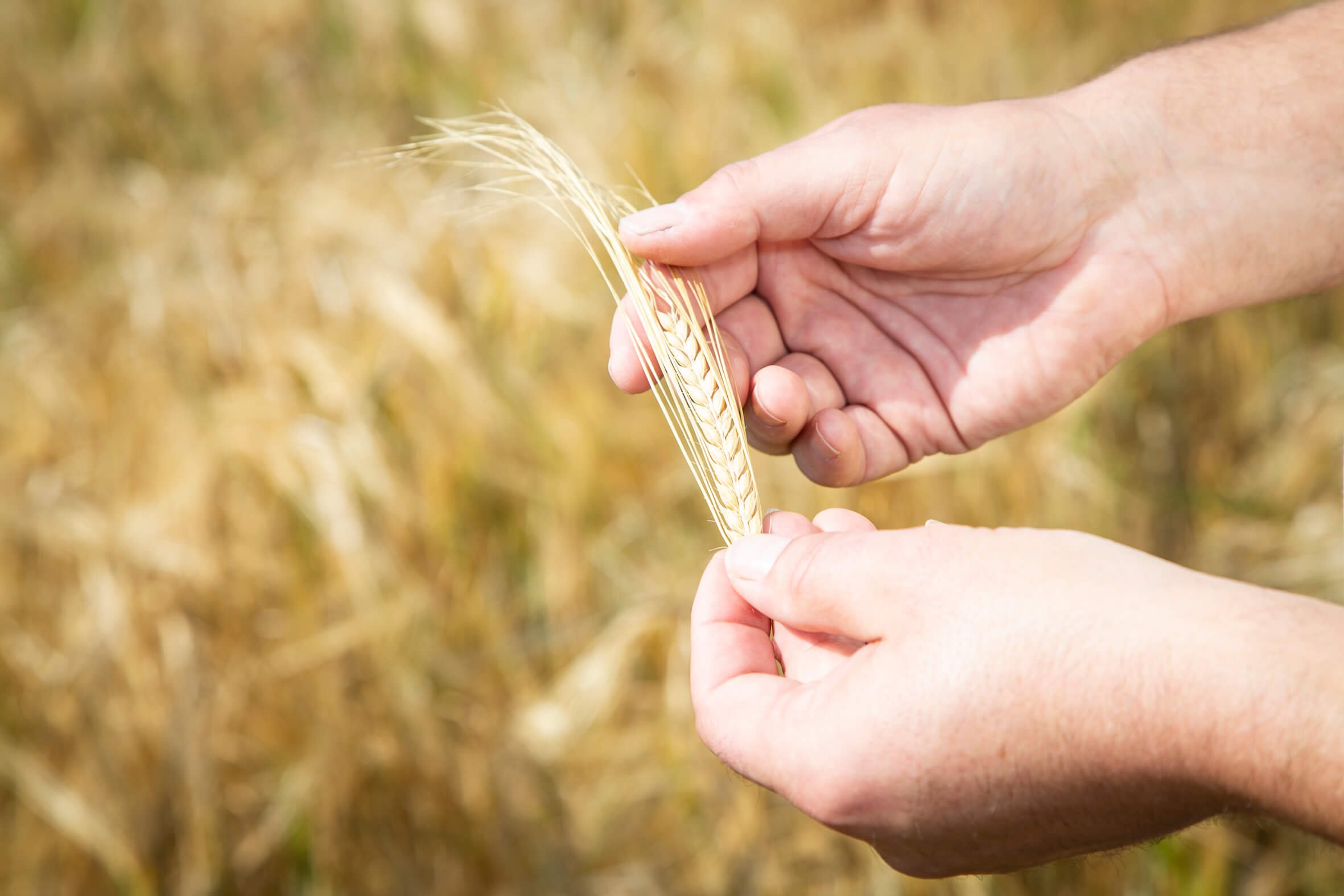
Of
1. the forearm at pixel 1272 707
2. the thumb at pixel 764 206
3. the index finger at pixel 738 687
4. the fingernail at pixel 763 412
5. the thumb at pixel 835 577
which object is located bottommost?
the forearm at pixel 1272 707

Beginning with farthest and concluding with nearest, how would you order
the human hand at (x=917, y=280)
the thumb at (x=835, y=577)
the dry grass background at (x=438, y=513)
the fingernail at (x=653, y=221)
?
the dry grass background at (x=438, y=513), the human hand at (x=917, y=280), the fingernail at (x=653, y=221), the thumb at (x=835, y=577)

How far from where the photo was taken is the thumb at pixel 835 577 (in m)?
0.88

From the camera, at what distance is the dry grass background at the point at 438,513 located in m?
1.53

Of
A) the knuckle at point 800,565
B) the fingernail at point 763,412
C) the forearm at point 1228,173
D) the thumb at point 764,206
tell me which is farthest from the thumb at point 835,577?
the forearm at point 1228,173

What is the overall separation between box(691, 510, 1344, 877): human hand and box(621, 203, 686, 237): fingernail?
1.26ft

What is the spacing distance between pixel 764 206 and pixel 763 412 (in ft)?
0.84

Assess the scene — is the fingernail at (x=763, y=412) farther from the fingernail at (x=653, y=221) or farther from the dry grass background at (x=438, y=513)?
the dry grass background at (x=438, y=513)

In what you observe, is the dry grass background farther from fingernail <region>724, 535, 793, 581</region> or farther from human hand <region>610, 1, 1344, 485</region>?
fingernail <region>724, 535, 793, 581</region>

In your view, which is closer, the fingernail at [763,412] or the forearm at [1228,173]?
the fingernail at [763,412]

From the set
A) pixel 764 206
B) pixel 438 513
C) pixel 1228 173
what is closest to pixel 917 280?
pixel 764 206

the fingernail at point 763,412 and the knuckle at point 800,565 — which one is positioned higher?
the fingernail at point 763,412

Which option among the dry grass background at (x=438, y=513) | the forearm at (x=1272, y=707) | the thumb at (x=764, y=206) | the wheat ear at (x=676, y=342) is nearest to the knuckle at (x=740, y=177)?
the thumb at (x=764, y=206)

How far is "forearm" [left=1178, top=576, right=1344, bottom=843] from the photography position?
721 millimetres

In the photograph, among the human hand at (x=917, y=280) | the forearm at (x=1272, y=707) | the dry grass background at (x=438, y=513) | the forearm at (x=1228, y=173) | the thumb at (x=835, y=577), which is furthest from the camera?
the dry grass background at (x=438, y=513)
